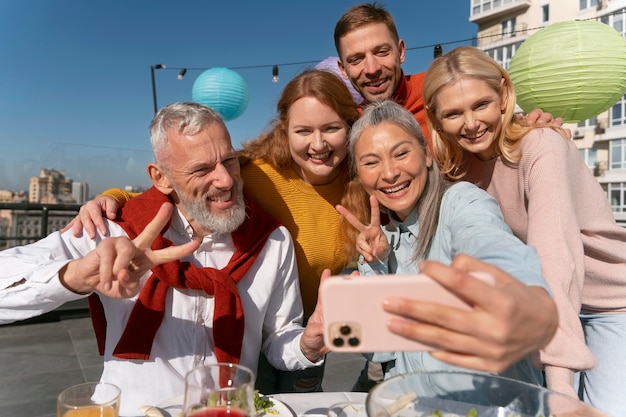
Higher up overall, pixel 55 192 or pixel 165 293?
pixel 55 192

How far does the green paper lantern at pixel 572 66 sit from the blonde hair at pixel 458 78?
5.46ft

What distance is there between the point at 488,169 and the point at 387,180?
0.49 metres

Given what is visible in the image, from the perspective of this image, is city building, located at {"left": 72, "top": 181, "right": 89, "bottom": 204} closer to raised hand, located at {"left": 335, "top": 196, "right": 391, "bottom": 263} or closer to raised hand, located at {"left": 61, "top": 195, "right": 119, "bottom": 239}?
raised hand, located at {"left": 61, "top": 195, "right": 119, "bottom": 239}

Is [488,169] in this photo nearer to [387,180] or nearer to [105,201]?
[387,180]

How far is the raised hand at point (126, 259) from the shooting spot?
4.17ft

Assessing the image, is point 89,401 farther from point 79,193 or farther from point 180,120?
point 79,193

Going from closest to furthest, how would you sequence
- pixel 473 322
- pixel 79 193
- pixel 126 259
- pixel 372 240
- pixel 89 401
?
pixel 473 322
pixel 89 401
pixel 126 259
pixel 372 240
pixel 79 193

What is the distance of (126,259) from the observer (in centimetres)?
128

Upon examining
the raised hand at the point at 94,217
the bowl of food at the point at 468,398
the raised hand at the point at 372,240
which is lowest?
the bowl of food at the point at 468,398

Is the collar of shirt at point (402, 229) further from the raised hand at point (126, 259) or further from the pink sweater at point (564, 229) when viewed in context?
the raised hand at point (126, 259)

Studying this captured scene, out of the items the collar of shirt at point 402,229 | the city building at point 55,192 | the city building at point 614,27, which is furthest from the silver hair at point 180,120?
the city building at point 614,27

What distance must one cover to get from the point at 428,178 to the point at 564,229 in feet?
1.88

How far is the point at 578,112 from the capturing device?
137 inches

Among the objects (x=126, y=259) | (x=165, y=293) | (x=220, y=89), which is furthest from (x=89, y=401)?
(x=220, y=89)
